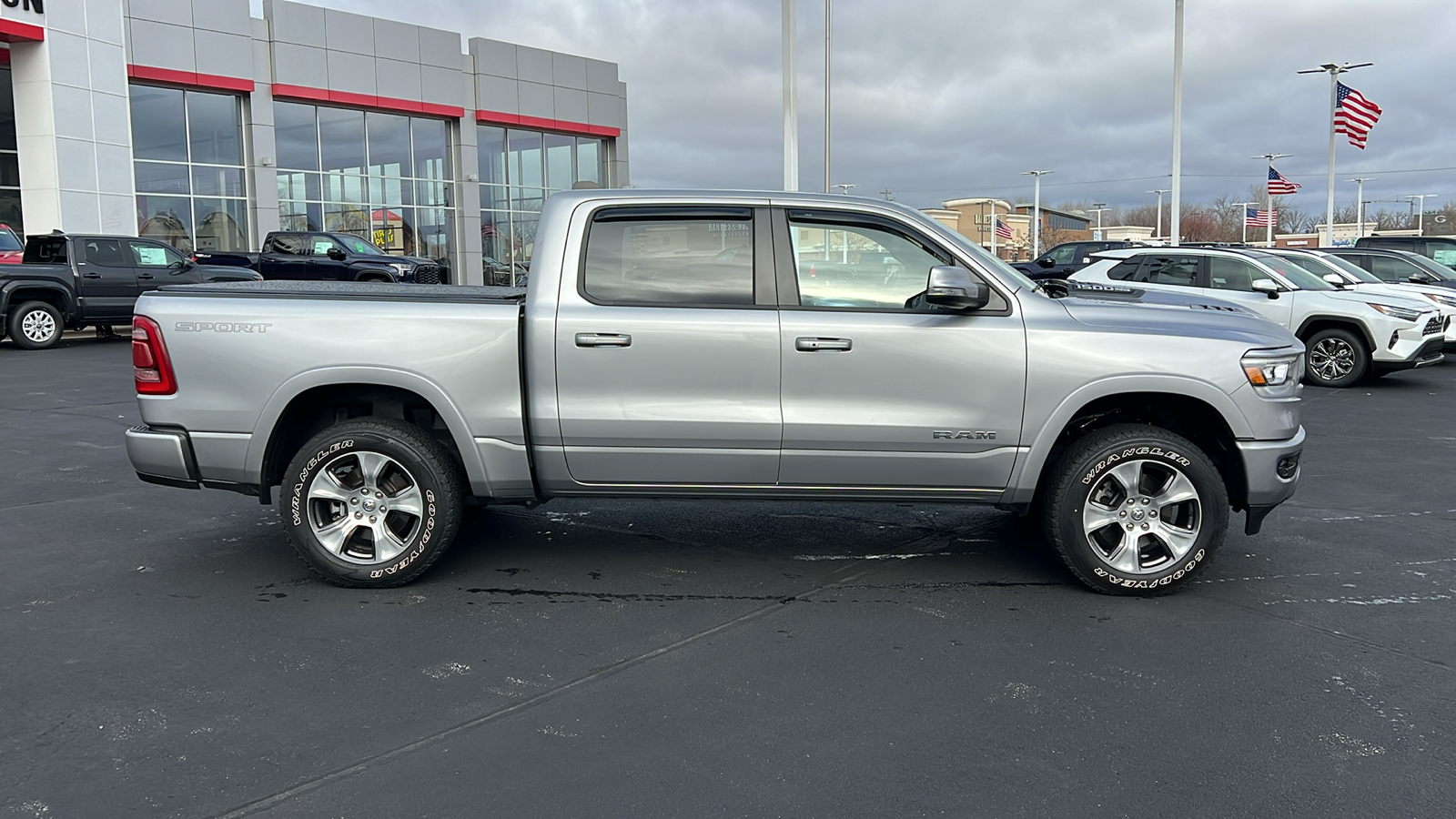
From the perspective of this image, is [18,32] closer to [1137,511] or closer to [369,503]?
[369,503]

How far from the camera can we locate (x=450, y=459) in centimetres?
550

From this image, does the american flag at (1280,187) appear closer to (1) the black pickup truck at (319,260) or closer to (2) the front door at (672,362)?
(1) the black pickup truck at (319,260)

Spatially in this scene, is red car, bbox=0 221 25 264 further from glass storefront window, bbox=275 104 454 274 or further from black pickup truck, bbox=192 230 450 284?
glass storefront window, bbox=275 104 454 274

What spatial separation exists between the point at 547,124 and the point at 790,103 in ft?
76.7

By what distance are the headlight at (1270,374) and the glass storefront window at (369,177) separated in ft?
106

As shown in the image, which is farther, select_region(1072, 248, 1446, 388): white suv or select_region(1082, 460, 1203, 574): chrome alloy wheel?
select_region(1072, 248, 1446, 388): white suv

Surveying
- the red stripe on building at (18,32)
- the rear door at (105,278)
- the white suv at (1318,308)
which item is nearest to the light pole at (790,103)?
the white suv at (1318,308)

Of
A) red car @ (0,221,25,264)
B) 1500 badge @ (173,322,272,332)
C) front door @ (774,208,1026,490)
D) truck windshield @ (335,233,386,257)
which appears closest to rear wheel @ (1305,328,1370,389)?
front door @ (774,208,1026,490)

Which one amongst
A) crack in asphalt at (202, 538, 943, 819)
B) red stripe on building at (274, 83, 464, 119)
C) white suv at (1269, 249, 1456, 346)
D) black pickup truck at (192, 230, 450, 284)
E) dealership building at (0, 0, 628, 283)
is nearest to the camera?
crack in asphalt at (202, 538, 943, 819)

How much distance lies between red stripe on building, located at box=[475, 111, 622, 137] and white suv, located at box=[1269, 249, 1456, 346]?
28.6m

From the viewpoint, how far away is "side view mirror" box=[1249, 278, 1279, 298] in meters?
13.7

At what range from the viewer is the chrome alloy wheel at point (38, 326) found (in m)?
18.2

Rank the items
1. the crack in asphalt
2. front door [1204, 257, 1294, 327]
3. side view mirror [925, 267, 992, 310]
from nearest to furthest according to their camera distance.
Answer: the crack in asphalt → side view mirror [925, 267, 992, 310] → front door [1204, 257, 1294, 327]

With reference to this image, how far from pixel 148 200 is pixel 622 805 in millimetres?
31432
